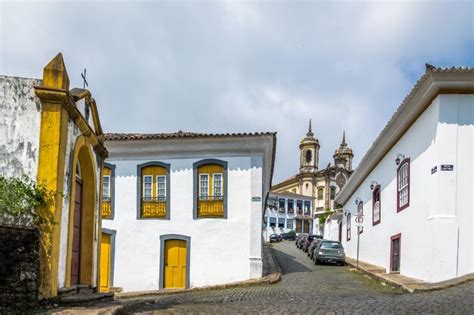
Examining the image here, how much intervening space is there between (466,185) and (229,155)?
8146mm

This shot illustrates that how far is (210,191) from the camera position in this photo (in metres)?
A: 18.9

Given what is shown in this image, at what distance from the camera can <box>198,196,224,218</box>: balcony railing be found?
1873cm

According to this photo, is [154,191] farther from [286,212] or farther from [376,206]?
[286,212]

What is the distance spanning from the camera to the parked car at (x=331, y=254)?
24.0 m

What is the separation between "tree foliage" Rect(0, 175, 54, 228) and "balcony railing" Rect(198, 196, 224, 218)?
10.8 m

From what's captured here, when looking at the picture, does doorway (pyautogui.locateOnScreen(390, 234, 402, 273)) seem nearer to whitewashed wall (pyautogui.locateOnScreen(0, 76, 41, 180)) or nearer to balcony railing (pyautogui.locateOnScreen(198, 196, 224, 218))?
balcony railing (pyautogui.locateOnScreen(198, 196, 224, 218))

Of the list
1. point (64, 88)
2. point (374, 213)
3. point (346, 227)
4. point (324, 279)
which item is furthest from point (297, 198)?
point (64, 88)

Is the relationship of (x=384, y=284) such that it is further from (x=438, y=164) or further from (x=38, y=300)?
(x=38, y=300)

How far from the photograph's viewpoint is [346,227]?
3316 centimetres

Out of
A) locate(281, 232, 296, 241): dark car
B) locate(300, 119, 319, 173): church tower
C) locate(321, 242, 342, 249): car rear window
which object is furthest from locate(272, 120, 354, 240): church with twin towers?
locate(321, 242, 342, 249): car rear window

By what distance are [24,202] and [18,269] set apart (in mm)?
953

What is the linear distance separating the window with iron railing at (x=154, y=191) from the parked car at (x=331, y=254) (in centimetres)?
839

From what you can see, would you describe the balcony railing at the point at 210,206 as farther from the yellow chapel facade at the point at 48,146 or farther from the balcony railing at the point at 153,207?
the yellow chapel facade at the point at 48,146

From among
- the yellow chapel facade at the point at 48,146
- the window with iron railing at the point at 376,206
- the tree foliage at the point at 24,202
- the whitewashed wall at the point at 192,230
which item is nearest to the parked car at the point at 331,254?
the window with iron railing at the point at 376,206
